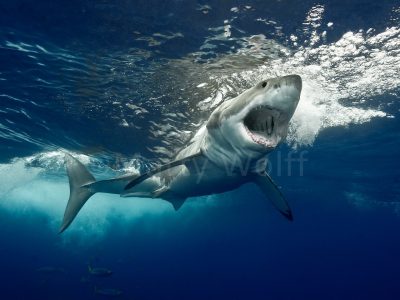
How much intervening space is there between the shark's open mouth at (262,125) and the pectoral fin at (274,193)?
1.81m

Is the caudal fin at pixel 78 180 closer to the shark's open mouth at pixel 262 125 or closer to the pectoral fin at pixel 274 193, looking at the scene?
the pectoral fin at pixel 274 193

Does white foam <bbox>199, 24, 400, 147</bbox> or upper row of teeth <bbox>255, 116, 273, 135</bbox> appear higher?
white foam <bbox>199, 24, 400, 147</bbox>

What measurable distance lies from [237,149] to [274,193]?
6.39 feet

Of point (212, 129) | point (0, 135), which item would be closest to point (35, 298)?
point (0, 135)

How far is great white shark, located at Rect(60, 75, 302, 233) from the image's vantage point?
4.54 metres

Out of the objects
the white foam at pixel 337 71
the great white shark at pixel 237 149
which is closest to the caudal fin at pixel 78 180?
the great white shark at pixel 237 149

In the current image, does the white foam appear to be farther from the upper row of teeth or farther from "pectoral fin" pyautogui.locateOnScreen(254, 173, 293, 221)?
"pectoral fin" pyautogui.locateOnScreen(254, 173, 293, 221)

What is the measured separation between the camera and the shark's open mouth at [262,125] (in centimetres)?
493

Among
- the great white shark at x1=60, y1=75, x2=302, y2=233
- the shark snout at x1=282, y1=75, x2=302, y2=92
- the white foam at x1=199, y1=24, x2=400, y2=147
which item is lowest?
the great white shark at x1=60, y1=75, x2=302, y2=233

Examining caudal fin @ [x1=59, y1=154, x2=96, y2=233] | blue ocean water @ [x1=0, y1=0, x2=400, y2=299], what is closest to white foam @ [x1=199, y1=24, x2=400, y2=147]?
blue ocean water @ [x1=0, y1=0, x2=400, y2=299]

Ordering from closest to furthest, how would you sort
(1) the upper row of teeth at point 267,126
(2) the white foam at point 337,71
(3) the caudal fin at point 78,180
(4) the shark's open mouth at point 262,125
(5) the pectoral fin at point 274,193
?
(4) the shark's open mouth at point 262,125
(1) the upper row of teeth at point 267,126
(5) the pectoral fin at point 274,193
(2) the white foam at point 337,71
(3) the caudal fin at point 78,180

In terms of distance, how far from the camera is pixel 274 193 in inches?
284

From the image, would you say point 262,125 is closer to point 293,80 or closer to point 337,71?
point 293,80

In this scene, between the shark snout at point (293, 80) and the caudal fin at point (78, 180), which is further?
the caudal fin at point (78, 180)
